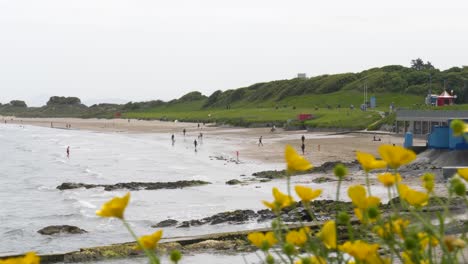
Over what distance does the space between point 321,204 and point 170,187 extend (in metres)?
13.1

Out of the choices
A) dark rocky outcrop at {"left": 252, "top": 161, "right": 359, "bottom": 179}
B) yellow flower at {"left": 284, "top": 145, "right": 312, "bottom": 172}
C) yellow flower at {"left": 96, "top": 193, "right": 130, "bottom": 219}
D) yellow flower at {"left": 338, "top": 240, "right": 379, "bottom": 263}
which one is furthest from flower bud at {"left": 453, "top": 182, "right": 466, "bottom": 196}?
dark rocky outcrop at {"left": 252, "top": 161, "right": 359, "bottom": 179}

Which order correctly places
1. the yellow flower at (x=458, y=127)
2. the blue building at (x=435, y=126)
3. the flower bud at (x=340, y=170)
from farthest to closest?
the blue building at (x=435, y=126) → the flower bud at (x=340, y=170) → the yellow flower at (x=458, y=127)

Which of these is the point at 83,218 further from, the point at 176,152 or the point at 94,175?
the point at 176,152

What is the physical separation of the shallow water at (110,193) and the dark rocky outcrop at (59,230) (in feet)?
1.29

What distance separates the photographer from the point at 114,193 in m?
34.9

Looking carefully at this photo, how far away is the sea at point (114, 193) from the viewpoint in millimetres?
23094

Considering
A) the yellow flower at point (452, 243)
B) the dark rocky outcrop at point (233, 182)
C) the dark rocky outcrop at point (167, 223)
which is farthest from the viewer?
the dark rocky outcrop at point (233, 182)

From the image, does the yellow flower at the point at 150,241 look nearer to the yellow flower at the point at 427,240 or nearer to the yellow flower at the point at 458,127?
the yellow flower at the point at 427,240

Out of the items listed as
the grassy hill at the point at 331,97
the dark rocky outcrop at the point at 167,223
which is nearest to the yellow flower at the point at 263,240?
the dark rocky outcrop at the point at 167,223

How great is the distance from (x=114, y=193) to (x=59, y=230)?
36.2ft

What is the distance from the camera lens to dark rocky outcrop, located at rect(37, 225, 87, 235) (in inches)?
934

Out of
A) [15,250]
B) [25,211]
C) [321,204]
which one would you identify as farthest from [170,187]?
[15,250]

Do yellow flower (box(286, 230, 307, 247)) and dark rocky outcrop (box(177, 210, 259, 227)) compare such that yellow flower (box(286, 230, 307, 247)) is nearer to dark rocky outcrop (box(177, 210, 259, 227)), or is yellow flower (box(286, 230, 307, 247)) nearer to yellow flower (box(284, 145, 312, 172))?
yellow flower (box(284, 145, 312, 172))

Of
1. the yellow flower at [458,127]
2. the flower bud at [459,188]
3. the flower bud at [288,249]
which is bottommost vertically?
the flower bud at [288,249]
